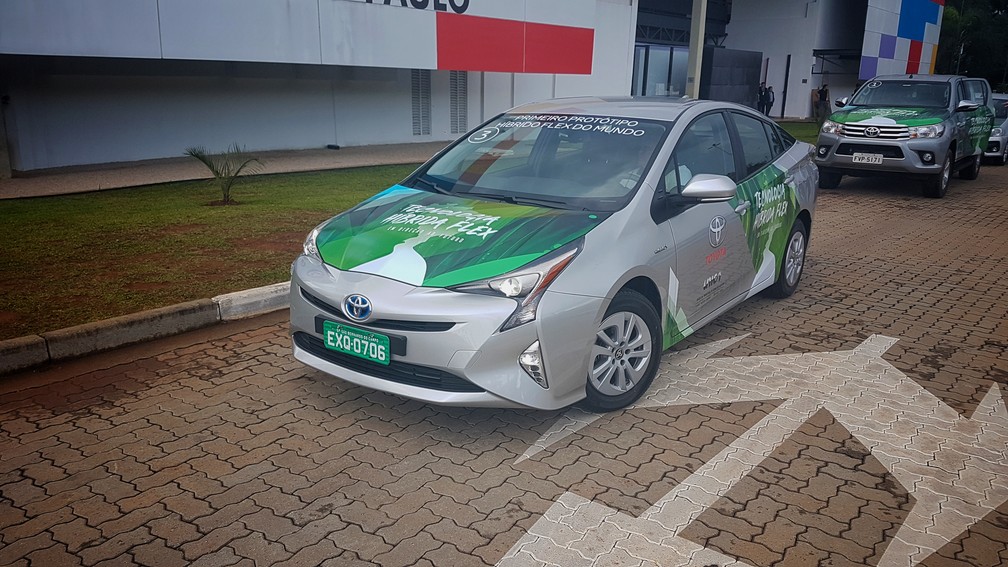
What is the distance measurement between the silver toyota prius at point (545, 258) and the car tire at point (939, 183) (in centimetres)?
873

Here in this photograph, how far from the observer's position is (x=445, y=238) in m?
4.16

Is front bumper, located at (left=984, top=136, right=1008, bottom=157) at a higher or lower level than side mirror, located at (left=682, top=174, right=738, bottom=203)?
lower

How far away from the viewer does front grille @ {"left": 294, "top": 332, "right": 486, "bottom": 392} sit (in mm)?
3768

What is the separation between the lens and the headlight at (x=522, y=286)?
3744 millimetres

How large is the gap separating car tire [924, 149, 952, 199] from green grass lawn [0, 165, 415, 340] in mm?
9505

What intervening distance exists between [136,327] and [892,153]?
462 inches

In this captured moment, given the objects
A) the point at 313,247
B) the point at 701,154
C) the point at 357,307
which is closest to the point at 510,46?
the point at 701,154

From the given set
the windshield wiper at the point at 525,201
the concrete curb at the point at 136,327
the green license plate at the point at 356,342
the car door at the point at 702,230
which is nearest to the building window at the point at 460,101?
the concrete curb at the point at 136,327

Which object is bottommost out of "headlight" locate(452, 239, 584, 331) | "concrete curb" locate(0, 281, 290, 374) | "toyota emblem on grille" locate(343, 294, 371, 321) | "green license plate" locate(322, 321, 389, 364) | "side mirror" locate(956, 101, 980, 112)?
"concrete curb" locate(0, 281, 290, 374)

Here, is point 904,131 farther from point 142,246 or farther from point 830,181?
point 142,246

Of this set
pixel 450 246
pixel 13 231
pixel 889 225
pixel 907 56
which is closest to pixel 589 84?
pixel 889 225

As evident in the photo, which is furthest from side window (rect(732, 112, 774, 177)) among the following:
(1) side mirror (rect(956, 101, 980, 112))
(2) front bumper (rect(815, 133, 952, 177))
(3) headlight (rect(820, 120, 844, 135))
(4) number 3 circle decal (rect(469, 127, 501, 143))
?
(1) side mirror (rect(956, 101, 980, 112))

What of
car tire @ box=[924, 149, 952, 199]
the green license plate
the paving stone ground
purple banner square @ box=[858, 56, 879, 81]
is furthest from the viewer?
purple banner square @ box=[858, 56, 879, 81]

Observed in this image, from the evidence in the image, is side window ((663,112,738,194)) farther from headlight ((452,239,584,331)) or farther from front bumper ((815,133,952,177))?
front bumper ((815,133,952,177))
